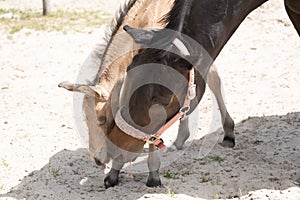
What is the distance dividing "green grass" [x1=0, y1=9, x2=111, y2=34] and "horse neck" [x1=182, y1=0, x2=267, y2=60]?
5.97 metres

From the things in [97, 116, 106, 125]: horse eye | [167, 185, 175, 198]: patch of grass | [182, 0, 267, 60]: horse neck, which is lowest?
[167, 185, 175, 198]: patch of grass

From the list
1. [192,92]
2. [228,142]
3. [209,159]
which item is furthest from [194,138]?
[192,92]

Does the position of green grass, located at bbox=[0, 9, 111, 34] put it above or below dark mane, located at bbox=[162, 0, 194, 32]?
below

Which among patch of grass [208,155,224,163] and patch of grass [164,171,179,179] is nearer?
patch of grass [164,171,179,179]

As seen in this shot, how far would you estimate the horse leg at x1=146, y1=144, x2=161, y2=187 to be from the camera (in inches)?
181

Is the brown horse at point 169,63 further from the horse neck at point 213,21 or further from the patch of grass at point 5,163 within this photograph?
the patch of grass at point 5,163

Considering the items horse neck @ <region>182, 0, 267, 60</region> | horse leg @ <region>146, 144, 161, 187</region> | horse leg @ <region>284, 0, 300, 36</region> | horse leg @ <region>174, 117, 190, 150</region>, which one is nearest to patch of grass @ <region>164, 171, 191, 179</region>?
horse leg @ <region>146, 144, 161, 187</region>

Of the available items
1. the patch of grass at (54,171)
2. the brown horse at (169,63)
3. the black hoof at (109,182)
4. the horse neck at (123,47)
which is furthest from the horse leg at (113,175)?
the horse neck at (123,47)

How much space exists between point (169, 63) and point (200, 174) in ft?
4.91

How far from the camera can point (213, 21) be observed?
13.3 feet

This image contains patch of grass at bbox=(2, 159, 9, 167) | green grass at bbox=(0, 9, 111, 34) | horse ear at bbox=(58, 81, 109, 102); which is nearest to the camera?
horse ear at bbox=(58, 81, 109, 102)

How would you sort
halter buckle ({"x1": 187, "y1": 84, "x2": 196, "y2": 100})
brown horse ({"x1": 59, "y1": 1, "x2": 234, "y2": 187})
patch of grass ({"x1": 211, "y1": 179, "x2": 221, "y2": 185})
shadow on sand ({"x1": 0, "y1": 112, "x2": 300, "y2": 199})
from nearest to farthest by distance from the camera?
1. halter buckle ({"x1": 187, "y1": 84, "x2": 196, "y2": 100})
2. brown horse ({"x1": 59, "y1": 1, "x2": 234, "y2": 187})
3. shadow on sand ({"x1": 0, "y1": 112, "x2": 300, "y2": 199})
4. patch of grass ({"x1": 211, "y1": 179, "x2": 221, "y2": 185})

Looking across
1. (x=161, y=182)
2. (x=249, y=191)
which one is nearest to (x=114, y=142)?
(x=161, y=182)

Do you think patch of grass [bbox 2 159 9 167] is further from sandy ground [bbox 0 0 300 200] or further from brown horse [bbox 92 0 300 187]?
brown horse [bbox 92 0 300 187]
